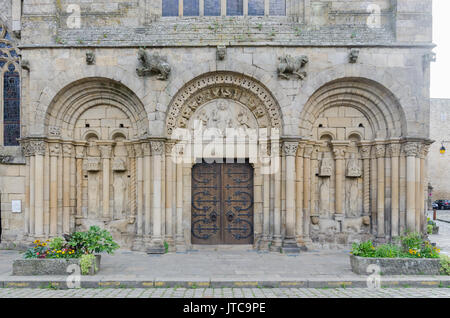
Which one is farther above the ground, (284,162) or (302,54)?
(302,54)

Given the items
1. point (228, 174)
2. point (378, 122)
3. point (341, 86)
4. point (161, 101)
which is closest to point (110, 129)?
point (161, 101)

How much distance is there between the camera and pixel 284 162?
34.0ft

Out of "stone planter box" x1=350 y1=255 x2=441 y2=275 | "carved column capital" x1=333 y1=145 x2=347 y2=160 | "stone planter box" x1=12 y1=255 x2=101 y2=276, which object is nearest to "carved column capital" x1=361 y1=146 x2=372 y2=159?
"carved column capital" x1=333 y1=145 x2=347 y2=160

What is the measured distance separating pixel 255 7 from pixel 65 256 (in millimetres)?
9471

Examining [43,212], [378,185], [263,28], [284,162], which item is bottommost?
[43,212]

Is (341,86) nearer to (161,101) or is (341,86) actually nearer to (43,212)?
(161,101)

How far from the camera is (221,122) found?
10883 millimetres

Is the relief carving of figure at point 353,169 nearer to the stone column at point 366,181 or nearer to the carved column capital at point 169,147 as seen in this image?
the stone column at point 366,181

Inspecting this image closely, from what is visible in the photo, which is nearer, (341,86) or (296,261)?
(296,261)

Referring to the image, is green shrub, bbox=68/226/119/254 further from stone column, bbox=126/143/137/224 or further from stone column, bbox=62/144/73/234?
stone column, bbox=62/144/73/234

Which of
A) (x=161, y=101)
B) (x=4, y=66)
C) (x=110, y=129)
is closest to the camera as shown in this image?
(x=161, y=101)

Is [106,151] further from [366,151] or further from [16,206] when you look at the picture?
[366,151]

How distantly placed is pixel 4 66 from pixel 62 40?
9.67ft

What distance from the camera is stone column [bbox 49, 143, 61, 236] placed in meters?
10.5
